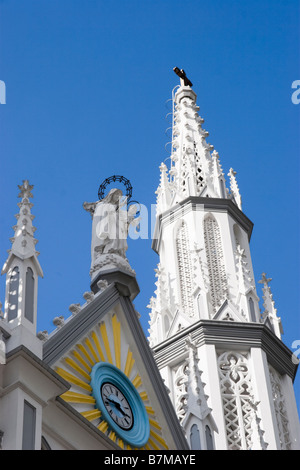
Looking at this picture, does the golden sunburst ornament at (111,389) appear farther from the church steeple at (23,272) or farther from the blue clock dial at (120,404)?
the church steeple at (23,272)

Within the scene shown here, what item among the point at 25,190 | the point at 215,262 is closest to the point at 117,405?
the point at 25,190

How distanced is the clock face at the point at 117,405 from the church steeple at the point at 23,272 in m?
2.50

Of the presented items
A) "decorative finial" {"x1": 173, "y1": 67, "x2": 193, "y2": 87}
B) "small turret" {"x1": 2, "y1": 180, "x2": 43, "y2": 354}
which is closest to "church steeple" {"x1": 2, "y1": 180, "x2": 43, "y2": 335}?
"small turret" {"x1": 2, "y1": 180, "x2": 43, "y2": 354}

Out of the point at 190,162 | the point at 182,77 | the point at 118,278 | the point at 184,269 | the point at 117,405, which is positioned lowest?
the point at 117,405

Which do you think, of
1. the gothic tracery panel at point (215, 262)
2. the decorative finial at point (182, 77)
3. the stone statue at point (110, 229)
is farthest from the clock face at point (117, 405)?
the decorative finial at point (182, 77)

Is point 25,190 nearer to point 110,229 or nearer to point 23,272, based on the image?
point 23,272

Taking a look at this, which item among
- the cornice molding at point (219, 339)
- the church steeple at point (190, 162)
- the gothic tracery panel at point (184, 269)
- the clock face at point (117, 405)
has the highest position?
the church steeple at point (190, 162)

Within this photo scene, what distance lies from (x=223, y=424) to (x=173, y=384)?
1.86 metres

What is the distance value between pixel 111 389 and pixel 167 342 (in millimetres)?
6090

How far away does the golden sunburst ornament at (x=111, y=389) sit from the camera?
1984 centimetres

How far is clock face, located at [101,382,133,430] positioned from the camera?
20.3 metres

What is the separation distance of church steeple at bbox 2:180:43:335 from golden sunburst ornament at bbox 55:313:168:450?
1516 mm

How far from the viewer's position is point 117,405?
67.4 ft
